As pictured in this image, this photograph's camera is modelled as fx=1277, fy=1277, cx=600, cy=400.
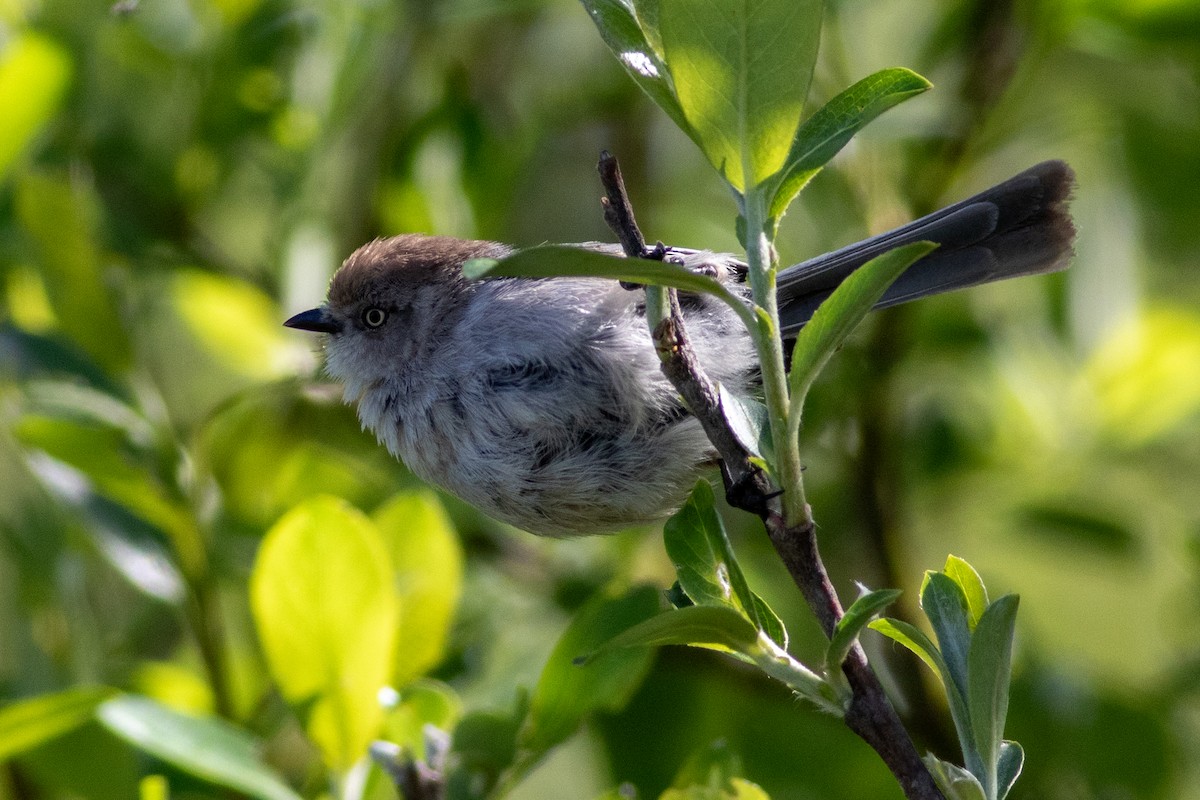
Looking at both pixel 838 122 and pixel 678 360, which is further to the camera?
pixel 678 360

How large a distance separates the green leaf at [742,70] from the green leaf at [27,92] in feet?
5.71

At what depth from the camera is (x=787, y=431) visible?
60.7 inches

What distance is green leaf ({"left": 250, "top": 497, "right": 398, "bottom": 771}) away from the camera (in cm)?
212

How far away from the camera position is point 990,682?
5.00ft

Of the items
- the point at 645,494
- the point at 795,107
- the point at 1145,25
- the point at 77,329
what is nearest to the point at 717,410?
the point at 795,107

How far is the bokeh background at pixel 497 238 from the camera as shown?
2.75 meters

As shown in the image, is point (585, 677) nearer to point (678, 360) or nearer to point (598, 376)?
point (678, 360)

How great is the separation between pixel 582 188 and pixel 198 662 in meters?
2.65

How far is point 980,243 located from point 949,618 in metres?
1.11

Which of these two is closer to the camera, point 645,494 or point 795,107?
point 795,107

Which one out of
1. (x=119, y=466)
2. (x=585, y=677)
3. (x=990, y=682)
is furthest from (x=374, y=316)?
(x=990, y=682)

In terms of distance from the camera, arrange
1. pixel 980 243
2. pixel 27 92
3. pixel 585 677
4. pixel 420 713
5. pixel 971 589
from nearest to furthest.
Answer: pixel 971 589, pixel 585 677, pixel 420 713, pixel 980 243, pixel 27 92

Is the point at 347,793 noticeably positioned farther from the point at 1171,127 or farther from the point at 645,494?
the point at 1171,127

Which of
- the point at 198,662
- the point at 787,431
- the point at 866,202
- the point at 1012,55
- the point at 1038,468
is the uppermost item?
the point at 1012,55
